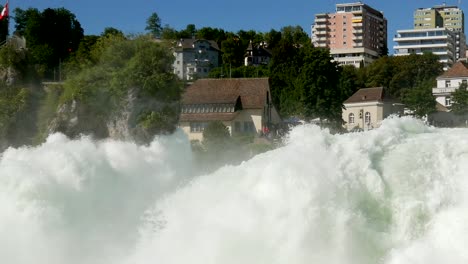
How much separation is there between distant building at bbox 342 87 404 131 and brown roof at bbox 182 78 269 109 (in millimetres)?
8614

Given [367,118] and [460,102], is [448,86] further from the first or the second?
[460,102]

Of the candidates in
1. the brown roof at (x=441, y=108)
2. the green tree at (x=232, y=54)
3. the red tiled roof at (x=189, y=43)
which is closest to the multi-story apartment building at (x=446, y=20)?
the red tiled roof at (x=189, y=43)

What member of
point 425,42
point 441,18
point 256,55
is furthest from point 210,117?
point 441,18

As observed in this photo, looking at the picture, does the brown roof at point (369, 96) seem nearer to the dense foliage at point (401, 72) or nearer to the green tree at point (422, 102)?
the green tree at point (422, 102)

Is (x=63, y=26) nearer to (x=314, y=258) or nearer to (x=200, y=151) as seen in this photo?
(x=200, y=151)

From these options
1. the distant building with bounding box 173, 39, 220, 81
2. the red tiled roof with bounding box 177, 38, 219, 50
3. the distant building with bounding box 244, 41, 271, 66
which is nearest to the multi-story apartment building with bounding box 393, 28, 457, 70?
the distant building with bounding box 244, 41, 271, 66

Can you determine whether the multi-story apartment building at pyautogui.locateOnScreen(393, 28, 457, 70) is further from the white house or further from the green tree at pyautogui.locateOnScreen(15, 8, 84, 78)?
the green tree at pyautogui.locateOnScreen(15, 8, 84, 78)

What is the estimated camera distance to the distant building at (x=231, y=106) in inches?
1812

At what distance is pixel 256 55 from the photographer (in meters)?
97.6

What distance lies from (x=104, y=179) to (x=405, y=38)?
119856 millimetres

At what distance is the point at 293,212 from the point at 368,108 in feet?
137

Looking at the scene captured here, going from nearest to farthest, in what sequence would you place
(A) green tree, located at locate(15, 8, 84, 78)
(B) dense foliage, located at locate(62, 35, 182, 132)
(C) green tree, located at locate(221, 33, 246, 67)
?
1. (B) dense foliage, located at locate(62, 35, 182, 132)
2. (A) green tree, located at locate(15, 8, 84, 78)
3. (C) green tree, located at locate(221, 33, 246, 67)

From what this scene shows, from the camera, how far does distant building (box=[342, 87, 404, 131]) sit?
174ft

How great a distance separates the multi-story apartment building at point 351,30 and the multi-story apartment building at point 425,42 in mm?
4468
